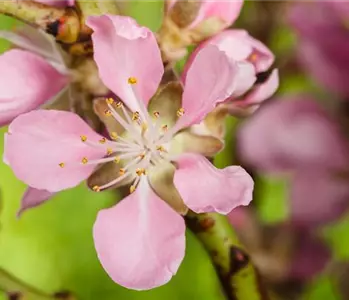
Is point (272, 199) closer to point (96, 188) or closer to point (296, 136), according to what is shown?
point (296, 136)

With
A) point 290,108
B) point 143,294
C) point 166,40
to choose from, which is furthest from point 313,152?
point 166,40

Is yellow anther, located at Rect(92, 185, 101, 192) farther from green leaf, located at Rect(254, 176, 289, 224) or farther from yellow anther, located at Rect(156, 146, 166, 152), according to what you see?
green leaf, located at Rect(254, 176, 289, 224)

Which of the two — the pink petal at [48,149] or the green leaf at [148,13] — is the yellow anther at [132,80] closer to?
the pink petal at [48,149]

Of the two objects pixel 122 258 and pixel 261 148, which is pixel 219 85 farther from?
pixel 261 148

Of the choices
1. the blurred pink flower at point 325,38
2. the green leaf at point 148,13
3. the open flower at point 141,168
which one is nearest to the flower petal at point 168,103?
the open flower at point 141,168

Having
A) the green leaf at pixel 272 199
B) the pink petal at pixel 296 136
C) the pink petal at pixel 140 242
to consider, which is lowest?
the green leaf at pixel 272 199

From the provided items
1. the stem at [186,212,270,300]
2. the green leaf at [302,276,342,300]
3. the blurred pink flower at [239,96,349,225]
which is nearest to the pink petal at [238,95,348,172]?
the blurred pink flower at [239,96,349,225]
